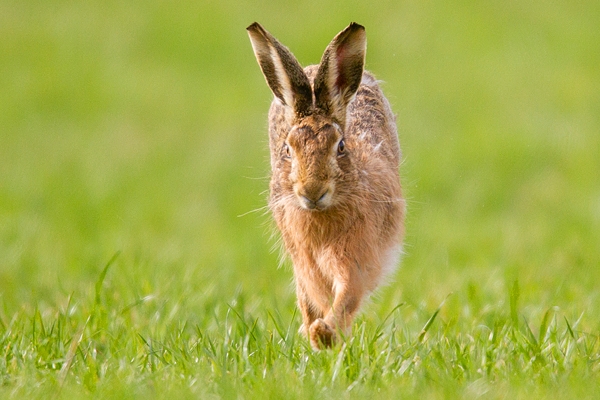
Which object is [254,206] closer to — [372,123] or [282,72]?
[372,123]

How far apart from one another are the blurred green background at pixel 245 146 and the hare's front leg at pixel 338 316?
0.84 m

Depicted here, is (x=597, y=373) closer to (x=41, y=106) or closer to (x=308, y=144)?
(x=308, y=144)

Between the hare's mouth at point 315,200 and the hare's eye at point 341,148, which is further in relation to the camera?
the hare's eye at point 341,148

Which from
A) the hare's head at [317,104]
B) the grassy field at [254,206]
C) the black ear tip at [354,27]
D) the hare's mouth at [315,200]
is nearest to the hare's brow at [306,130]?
the hare's head at [317,104]

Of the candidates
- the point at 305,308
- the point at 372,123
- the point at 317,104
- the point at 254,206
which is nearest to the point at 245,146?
the point at 254,206

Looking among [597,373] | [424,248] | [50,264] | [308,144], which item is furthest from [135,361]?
[424,248]

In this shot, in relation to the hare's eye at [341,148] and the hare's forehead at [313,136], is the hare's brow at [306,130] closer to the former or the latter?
the hare's forehead at [313,136]

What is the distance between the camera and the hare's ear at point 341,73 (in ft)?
17.0

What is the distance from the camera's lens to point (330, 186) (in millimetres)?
5027

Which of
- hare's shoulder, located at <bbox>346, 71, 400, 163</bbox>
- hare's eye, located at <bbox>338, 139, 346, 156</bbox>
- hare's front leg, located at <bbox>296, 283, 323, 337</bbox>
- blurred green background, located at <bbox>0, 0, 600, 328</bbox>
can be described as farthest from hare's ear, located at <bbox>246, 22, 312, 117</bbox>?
blurred green background, located at <bbox>0, 0, 600, 328</bbox>

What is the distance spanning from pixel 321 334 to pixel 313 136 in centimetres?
89

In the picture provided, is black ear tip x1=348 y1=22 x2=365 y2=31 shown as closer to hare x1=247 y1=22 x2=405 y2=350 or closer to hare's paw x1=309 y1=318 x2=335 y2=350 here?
hare x1=247 y1=22 x2=405 y2=350

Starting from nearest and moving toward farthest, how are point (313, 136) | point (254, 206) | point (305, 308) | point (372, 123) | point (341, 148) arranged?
point (313, 136), point (341, 148), point (305, 308), point (372, 123), point (254, 206)

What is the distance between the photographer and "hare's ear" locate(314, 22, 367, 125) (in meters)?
5.18
